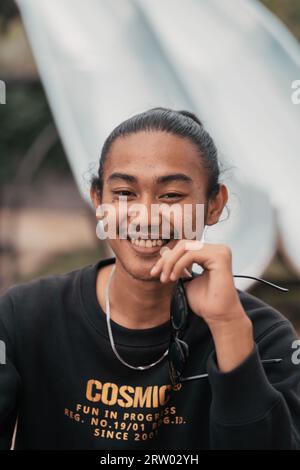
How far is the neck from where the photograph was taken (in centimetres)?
116

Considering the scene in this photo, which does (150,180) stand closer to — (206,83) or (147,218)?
(147,218)

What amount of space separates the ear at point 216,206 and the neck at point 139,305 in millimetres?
132

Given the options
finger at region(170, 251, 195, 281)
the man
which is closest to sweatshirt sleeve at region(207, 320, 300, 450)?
the man

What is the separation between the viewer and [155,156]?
42.5 inches

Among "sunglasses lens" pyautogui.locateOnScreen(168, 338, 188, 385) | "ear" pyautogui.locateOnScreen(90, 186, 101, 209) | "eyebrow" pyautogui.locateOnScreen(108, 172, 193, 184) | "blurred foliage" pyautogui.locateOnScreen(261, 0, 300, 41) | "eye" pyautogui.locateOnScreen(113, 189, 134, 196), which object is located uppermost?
"blurred foliage" pyautogui.locateOnScreen(261, 0, 300, 41)

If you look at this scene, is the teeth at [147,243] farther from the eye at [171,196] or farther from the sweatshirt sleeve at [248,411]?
the sweatshirt sleeve at [248,411]

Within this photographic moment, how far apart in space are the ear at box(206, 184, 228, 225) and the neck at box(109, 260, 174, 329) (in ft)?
0.43

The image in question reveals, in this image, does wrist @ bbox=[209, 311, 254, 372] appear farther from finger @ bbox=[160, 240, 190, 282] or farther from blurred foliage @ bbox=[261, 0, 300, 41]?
blurred foliage @ bbox=[261, 0, 300, 41]

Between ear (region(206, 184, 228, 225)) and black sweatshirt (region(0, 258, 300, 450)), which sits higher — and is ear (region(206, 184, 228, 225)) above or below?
above

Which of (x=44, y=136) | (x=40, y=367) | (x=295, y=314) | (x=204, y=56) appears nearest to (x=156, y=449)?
(x=40, y=367)

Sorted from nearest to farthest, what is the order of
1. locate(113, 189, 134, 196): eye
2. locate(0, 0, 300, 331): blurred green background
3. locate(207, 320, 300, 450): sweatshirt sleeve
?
locate(207, 320, 300, 450): sweatshirt sleeve < locate(113, 189, 134, 196): eye < locate(0, 0, 300, 331): blurred green background

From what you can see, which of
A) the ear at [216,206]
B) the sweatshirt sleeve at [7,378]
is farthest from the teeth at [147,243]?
the sweatshirt sleeve at [7,378]

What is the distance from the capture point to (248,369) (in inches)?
39.0

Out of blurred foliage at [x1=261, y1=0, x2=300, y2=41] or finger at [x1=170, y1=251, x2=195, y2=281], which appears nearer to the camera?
finger at [x1=170, y1=251, x2=195, y2=281]
